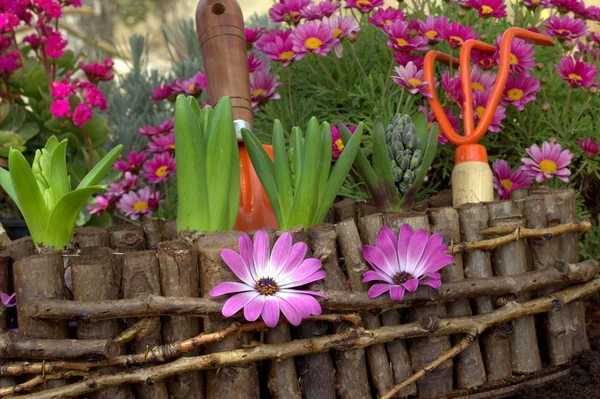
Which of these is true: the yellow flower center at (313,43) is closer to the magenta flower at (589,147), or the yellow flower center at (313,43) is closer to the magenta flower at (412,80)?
the magenta flower at (412,80)

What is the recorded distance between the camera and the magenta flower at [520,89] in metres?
1.17

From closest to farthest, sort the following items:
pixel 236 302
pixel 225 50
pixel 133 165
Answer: pixel 236 302 < pixel 225 50 < pixel 133 165

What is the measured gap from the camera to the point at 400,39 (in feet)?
3.83

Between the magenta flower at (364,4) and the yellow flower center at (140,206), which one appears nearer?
the magenta flower at (364,4)

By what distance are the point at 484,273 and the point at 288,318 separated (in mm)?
312

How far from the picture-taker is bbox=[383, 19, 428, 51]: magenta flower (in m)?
1.16

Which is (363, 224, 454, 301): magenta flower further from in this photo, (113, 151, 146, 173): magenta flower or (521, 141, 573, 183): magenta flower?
(113, 151, 146, 173): magenta flower

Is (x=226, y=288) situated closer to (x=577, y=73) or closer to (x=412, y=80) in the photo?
(x=412, y=80)

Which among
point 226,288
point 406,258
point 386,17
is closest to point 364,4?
point 386,17

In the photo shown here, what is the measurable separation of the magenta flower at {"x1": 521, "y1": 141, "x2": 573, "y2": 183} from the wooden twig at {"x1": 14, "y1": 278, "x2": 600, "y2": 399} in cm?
30

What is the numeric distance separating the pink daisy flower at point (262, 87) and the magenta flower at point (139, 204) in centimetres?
33

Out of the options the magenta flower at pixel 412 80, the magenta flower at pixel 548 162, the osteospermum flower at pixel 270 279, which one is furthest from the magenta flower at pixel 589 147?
the osteospermum flower at pixel 270 279

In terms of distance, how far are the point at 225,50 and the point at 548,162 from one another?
1.93 feet

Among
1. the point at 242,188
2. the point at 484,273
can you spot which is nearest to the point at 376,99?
the point at 242,188
